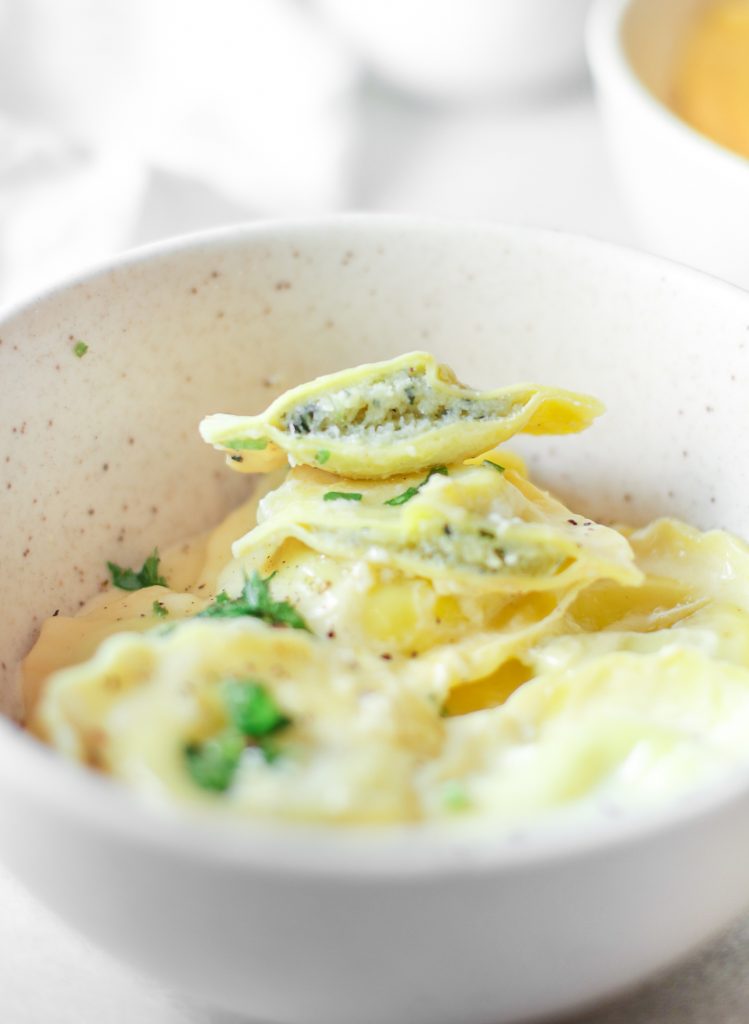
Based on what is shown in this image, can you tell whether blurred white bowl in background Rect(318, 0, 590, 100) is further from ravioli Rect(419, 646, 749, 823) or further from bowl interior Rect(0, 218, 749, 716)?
ravioli Rect(419, 646, 749, 823)

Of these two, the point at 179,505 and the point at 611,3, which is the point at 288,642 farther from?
the point at 611,3

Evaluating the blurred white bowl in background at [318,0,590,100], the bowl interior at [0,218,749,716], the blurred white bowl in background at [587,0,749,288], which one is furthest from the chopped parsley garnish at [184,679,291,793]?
the blurred white bowl in background at [318,0,590,100]

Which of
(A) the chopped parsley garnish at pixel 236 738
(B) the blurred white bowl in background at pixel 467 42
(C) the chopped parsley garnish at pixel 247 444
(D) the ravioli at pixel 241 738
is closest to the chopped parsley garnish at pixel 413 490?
(C) the chopped parsley garnish at pixel 247 444

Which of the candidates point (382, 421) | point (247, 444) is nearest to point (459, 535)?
point (382, 421)

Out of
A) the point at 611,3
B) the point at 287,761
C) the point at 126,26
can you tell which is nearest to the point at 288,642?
the point at 287,761

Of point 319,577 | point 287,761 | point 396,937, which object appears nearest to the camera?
point 396,937

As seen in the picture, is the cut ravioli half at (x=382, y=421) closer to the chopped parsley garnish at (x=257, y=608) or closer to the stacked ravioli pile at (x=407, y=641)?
the stacked ravioli pile at (x=407, y=641)
